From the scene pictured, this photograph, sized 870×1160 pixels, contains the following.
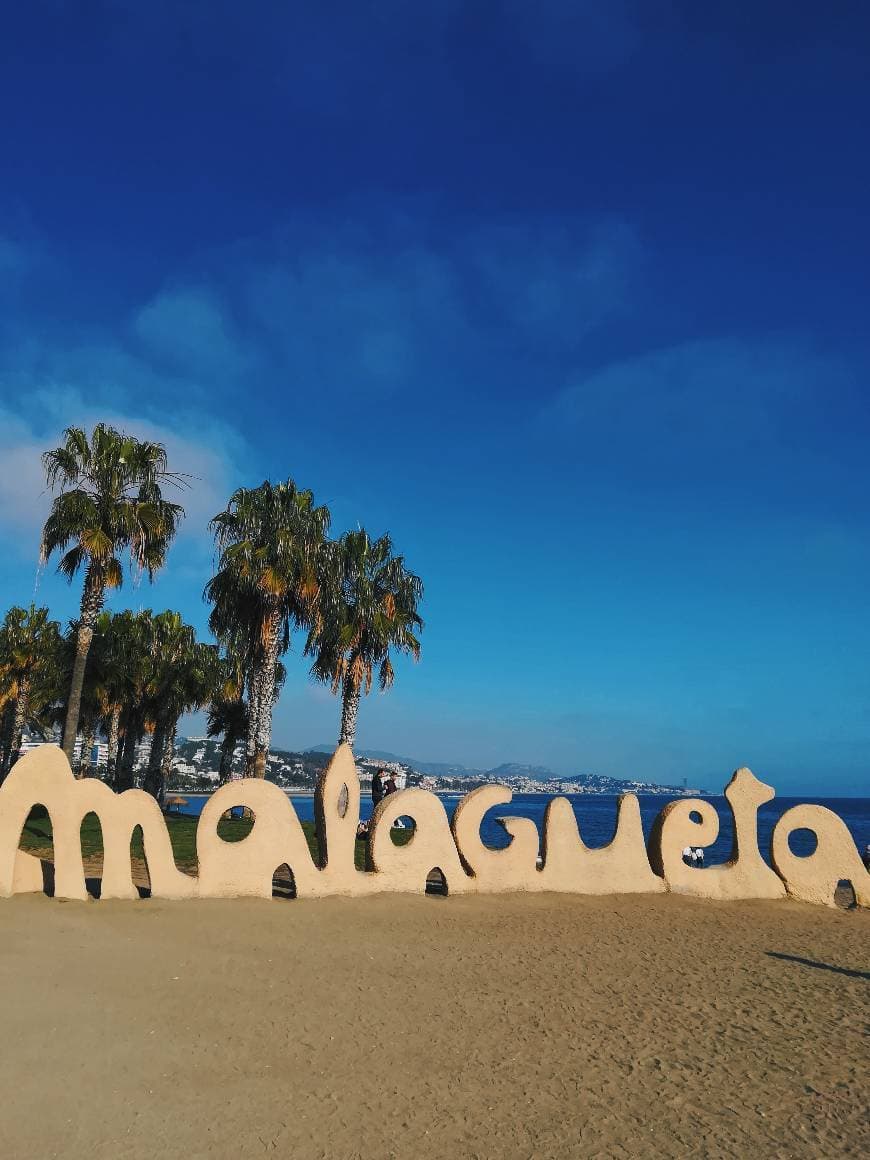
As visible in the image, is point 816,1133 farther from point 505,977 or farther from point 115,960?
point 115,960

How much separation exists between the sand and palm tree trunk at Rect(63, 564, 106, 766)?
31.1 feet

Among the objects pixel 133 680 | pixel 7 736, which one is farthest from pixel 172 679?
pixel 7 736

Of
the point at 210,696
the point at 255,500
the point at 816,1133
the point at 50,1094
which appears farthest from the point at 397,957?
the point at 210,696

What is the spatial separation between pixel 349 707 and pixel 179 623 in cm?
1266

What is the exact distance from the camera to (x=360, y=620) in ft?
84.2

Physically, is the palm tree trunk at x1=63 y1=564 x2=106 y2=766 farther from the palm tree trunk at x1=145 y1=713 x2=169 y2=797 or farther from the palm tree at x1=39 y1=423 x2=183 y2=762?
the palm tree trunk at x1=145 y1=713 x2=169 y2=797

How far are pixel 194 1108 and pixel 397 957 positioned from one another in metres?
4.19

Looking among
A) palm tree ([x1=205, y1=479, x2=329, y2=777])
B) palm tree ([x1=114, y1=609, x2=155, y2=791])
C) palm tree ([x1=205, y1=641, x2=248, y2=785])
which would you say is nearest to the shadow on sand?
palm tree ([x1=205, y1=479, x2=329, y2=777])

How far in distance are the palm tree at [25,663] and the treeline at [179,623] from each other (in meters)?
0.05

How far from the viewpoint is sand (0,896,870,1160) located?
5.18m

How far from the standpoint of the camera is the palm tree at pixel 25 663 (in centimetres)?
2959

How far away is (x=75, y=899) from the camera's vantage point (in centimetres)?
1134

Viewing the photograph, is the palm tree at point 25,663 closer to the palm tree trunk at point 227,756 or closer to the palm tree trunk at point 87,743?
the palm tree trunk at point 87,743

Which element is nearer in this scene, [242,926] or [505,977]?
[505,977]
